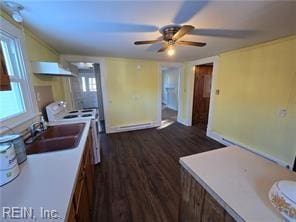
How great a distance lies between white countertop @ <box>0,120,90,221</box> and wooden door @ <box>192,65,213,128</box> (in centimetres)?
420

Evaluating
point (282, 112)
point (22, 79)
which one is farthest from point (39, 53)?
point (282, 112)

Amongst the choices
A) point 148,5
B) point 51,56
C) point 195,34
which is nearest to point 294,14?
point 195,34

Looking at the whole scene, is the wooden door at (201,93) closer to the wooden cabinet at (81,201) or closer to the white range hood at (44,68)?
the white range hood at (44,68)

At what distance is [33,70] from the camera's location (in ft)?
6.01

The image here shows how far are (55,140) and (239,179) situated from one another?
5.96 feet

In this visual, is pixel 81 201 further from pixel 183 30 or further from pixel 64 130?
pixel 183 30

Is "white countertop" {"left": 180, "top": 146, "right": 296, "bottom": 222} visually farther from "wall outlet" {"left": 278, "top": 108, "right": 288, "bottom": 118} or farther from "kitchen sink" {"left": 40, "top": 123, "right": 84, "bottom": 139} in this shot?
"wall outlet" {"left": 278, "top": 108, "right": 288, "bottom": 118}

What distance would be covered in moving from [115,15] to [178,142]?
289 cm

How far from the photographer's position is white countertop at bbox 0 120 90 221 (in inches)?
27.0

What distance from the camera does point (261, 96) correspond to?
2.52 meters

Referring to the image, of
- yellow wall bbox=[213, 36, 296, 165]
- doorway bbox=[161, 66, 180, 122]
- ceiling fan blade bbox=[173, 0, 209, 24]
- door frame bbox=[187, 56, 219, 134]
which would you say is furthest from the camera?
doorway bbox=[161, 66, 180, 122]

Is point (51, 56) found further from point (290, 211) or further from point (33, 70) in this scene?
point (290, 211)

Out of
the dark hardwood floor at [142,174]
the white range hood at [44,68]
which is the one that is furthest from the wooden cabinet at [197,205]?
the white range hood at [44,68]

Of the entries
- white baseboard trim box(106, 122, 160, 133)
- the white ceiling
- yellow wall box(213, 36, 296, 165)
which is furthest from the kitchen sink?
yellow wall box(213, 36, 296, 165)
